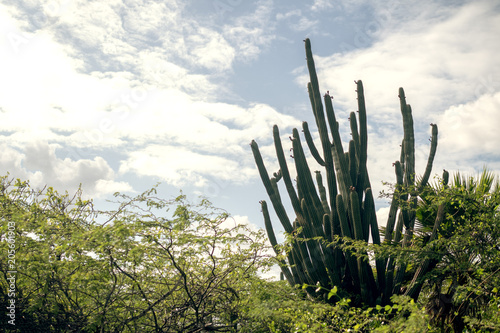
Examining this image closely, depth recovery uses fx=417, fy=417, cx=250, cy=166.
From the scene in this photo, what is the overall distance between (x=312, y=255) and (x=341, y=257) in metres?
0.57

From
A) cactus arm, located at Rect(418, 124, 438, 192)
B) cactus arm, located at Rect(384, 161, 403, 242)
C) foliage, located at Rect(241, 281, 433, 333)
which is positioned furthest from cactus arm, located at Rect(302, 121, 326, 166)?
foliage, located at Rect(241, 281, 433, 333)

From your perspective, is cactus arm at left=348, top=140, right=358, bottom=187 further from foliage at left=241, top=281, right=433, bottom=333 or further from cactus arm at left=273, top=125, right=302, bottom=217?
foliage at left=241, top=281, right=433, bottom=333

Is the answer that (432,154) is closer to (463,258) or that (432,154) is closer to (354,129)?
(354,129)

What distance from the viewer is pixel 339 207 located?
26.6ft

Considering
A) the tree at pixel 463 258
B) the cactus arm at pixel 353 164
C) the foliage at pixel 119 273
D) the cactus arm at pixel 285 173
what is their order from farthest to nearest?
the cactus arm at pixel 285 173 < the cactus arm at pixel 353 164 < the tree at pixel 463 258 < the foliage at pixel 119 273

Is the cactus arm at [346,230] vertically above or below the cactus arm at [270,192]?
below

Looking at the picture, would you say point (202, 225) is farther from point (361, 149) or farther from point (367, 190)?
point (361, 149)

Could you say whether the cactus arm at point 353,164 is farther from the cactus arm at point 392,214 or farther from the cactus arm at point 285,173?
the cactus arm at point 285,173

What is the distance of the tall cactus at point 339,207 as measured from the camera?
7953 millimetres

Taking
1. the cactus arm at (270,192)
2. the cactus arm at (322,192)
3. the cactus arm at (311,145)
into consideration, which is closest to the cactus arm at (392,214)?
the cactus arm at (322,192)

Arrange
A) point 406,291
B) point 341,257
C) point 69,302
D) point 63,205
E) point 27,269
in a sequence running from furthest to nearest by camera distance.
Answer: point 341,257
point 406,291
point 63,205
point 69,302
point 27,269

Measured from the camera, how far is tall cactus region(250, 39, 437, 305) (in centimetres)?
795

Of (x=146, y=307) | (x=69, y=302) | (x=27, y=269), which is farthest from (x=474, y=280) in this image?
(x=27, y=269)

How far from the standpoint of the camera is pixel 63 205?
566 centimetres
